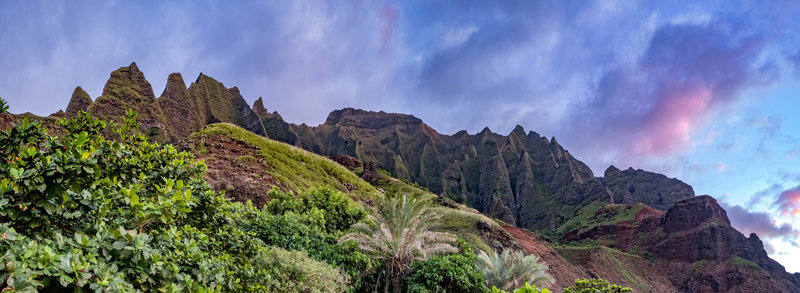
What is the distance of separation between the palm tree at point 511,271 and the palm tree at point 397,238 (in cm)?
673

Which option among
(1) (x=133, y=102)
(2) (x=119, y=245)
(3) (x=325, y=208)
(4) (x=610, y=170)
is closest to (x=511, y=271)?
(3) (x=325, y=208)

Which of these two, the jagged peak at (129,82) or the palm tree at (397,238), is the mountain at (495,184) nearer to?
the jagged peak at (129,82)

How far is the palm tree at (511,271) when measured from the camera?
24.2m

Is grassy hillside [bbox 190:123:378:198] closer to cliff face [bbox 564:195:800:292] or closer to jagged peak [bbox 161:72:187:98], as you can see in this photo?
cliff face [bbox 564:195:800:292]

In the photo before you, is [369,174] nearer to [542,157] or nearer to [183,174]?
[183,174]

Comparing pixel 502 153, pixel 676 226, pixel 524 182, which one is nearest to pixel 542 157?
pixel 502 153

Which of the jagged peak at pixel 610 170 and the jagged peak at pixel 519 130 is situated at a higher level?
the jagged peak at pixel 519 130

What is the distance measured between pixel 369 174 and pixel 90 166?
75.4 metres

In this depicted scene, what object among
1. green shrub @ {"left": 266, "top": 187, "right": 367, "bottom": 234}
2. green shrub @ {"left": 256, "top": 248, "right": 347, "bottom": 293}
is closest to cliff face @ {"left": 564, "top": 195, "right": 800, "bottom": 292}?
green shrub @ {"left": 266, "top": 187, "right": 367, "bottom": 234}

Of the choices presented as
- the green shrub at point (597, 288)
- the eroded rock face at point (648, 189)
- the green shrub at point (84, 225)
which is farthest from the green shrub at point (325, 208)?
the eroded rock face at point (648, 189)

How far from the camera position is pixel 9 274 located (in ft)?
11.0

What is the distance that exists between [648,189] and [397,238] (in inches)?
5939

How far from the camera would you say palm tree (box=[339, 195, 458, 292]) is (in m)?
18.1

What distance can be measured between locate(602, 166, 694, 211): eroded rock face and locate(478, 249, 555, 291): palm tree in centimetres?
12209
